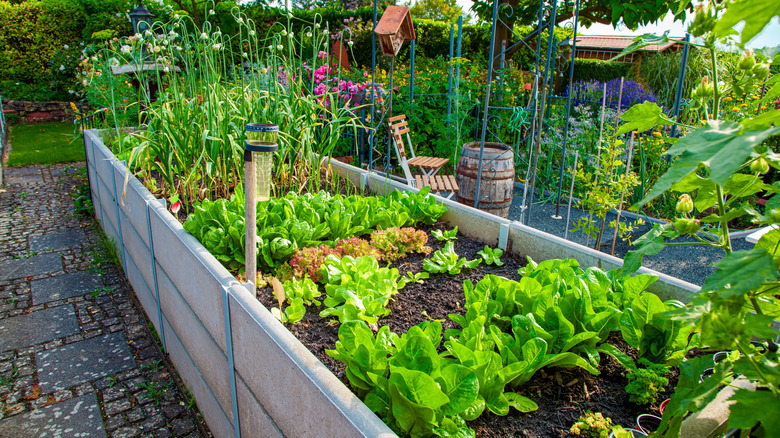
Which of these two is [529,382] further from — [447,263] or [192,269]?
[192,269]

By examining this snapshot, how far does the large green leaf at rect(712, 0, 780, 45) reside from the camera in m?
0.52

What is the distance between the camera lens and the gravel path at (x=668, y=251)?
359cm

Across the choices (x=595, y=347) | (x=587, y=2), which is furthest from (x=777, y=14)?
(x=587, y=2)

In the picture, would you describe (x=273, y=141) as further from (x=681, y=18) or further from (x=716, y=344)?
(x=716, y=344)

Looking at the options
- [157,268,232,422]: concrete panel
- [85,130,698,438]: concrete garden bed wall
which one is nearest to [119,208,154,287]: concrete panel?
[85,130,698,438]: concrete garden bed wall

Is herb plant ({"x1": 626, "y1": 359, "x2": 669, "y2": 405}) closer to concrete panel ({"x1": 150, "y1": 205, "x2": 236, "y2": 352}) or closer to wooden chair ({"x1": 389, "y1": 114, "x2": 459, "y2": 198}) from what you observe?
concrete panel ({"x1": 150, "y1": 205, "x2": 236, "y2": 352})

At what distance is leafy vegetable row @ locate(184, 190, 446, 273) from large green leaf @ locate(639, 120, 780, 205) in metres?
1.85

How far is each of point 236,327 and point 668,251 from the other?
374cm

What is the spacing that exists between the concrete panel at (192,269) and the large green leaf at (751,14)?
159 cm

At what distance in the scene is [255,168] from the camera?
1.72m


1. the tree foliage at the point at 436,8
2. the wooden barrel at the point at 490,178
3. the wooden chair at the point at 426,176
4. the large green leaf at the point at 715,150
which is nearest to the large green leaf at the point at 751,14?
the large green leaf at the point at 715,150

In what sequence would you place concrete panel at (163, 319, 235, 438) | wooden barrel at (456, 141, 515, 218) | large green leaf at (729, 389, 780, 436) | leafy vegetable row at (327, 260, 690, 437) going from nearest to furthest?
1. large green leaf at (729, 389, 780, 436)
2. leafy vegetable row at (327, 260, 690, 437)
3. concrete panel at (163, 319, 235, 438)
4. wooden barrel at (456, 141, 515, 218)

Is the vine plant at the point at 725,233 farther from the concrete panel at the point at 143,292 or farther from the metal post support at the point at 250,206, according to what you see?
the concrete panel at the point at 143,292

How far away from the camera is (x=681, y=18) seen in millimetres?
929
